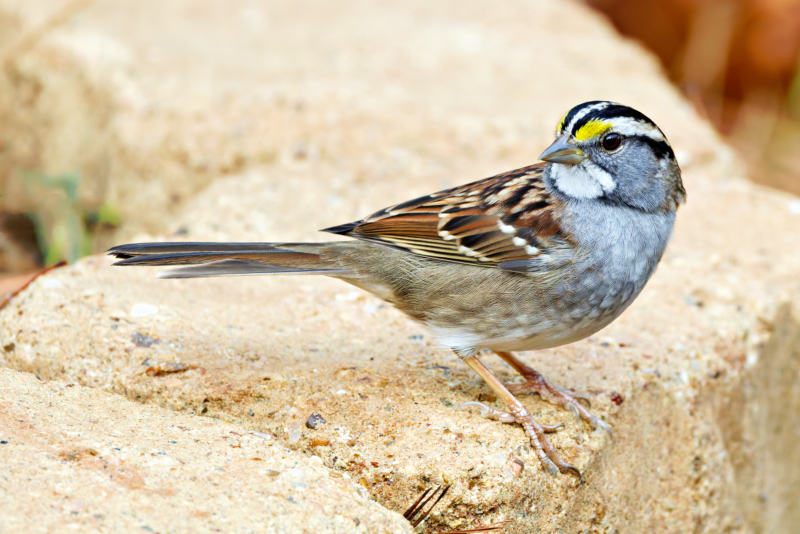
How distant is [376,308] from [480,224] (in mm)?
992

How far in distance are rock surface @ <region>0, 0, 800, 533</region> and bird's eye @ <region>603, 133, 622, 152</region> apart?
1029 mm

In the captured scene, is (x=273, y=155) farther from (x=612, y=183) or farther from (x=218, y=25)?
(x=612, y=183)

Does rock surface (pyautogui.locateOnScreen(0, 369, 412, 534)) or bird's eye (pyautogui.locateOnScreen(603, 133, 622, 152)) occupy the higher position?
bird's eye (pyautogui.locateOnScreen(603, 133, 622, 152))

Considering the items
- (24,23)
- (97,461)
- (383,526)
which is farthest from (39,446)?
(24,23)

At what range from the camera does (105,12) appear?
25.1 feet

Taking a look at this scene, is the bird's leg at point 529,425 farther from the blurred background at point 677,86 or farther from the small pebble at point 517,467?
the blurred background at point 677,86

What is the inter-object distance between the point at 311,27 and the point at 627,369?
16.3 feet

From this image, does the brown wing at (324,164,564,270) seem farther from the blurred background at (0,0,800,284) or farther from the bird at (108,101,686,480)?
the blurred background at (0,0,800,284)

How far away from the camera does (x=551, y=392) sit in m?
3.62

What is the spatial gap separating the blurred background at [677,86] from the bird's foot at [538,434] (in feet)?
10.1

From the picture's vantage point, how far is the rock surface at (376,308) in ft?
10.6

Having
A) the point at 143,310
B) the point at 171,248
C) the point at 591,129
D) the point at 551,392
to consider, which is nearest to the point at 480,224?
the point at 591,129

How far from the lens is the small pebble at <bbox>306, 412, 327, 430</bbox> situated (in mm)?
3273

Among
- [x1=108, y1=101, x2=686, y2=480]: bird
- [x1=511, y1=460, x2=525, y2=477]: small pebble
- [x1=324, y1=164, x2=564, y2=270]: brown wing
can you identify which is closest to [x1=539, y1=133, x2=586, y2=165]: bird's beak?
[x1=108, y1=101, x2=686, y2=480]: bird
